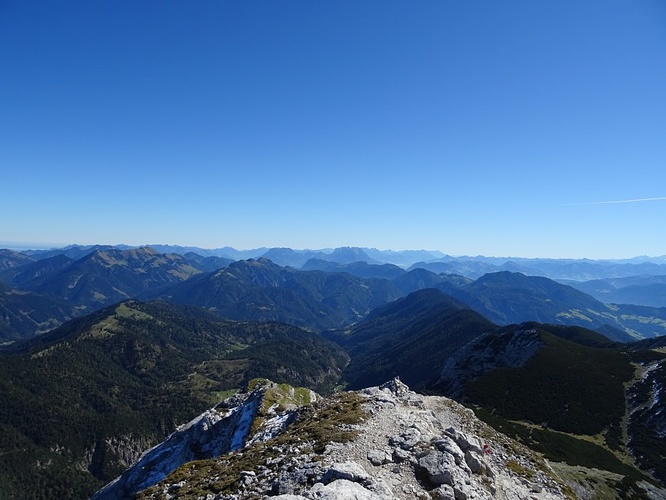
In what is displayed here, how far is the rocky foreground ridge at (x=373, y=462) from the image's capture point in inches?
915

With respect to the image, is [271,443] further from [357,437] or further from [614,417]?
[614,417]

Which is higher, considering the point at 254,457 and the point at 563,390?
the point at 254,457

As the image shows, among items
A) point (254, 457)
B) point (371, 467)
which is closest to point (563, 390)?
point (371, 467)

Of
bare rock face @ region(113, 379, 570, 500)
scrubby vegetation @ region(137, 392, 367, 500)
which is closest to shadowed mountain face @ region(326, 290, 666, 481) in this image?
bare rock face @ region(113, 379, 570, 500)

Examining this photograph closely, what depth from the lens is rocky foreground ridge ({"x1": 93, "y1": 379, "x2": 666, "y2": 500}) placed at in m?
23.2

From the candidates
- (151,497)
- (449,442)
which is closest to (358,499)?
(449,442)

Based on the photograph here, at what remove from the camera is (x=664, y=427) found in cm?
9062

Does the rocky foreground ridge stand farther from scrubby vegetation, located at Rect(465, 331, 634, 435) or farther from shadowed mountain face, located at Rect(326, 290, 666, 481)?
scrubby vegetation, located at Rect(465, 331, 634, 435)

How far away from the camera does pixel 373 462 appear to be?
2572cm

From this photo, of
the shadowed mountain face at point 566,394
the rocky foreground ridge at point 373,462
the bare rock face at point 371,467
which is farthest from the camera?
the shadowed mountain face at point 566,394

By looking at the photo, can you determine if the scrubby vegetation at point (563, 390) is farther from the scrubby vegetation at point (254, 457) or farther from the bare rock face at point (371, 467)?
the scrubby vegetation at point (254, 457)

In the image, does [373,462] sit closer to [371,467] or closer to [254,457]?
[371,467]

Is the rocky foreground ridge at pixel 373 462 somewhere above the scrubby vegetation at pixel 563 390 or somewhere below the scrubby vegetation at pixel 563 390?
above

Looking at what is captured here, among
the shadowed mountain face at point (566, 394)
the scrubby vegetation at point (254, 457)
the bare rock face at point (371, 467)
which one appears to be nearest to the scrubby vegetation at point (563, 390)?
the shadowed mountain face at point (566, 394)
